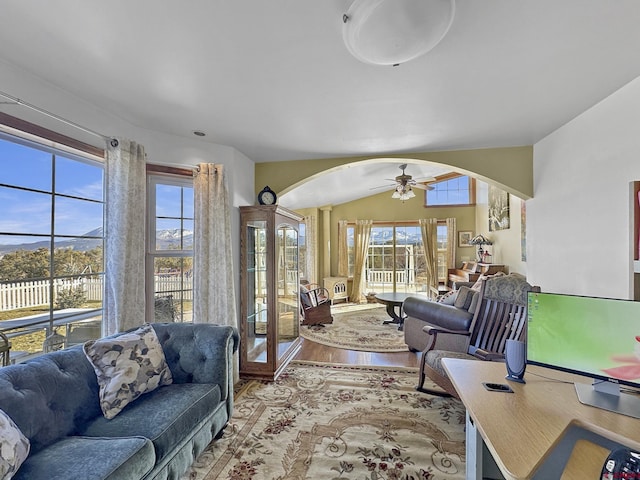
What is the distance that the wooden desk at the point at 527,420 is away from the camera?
0.92 metres

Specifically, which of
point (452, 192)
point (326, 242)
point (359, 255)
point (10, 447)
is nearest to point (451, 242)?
point (452, 192)

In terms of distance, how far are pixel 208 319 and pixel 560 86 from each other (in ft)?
10.6

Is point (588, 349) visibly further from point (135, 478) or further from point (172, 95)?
point (172, 95)

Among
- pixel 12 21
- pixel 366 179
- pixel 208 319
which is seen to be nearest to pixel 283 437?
pixel 208 319

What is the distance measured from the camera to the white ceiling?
1.23 metres

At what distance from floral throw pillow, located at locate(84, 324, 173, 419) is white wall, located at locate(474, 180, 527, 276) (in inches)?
209

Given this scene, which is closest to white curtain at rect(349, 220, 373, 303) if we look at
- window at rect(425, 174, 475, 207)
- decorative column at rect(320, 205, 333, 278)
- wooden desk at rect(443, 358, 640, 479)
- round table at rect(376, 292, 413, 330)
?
decorative column at rect(320, 205, 333, 278)

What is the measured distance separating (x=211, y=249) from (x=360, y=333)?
2904mm

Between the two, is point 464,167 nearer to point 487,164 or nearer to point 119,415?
point 487,164

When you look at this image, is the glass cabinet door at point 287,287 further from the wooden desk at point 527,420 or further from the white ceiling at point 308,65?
the wooden desk at point 527,420

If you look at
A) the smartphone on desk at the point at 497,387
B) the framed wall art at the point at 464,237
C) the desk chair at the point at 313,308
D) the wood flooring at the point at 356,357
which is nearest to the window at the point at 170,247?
the wood flooring at the point at 356,357

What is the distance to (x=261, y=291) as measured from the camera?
3.22 meters

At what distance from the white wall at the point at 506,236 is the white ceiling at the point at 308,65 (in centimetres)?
320

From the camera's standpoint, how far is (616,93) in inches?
76.0
